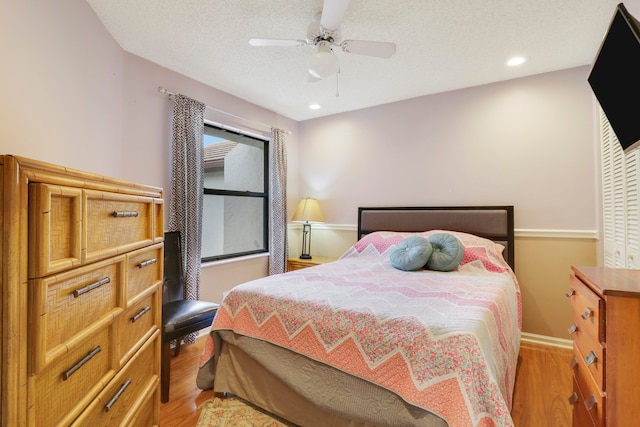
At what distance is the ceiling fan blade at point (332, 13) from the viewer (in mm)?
1588

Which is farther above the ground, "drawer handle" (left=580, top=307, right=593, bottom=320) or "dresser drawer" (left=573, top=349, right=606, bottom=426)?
"drawer handle" (left=580, top=307, right=593, bottom=320)

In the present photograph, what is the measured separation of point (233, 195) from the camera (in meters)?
3.51

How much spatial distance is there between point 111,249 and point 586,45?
11.0 feet

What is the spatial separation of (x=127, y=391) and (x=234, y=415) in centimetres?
83

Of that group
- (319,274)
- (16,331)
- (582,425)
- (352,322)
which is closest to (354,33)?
(319,274)

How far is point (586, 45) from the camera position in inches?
91.4

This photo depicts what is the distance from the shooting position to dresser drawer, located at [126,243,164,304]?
117 cm

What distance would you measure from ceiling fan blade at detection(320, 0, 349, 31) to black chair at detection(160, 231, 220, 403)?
6.73ft

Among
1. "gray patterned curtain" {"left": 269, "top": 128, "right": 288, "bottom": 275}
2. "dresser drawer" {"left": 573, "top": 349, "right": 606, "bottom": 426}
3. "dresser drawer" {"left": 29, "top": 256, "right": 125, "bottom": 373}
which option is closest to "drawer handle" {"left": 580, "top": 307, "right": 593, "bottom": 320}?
"dresser drawer" {"left": 573, "top": 349, "right": 606, "bottom": 426}

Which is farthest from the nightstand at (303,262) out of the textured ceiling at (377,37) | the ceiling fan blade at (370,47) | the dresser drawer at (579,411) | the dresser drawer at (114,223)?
the dresser drawer at (579,411)

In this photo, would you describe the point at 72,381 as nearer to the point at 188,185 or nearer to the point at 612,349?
the point at 612,349

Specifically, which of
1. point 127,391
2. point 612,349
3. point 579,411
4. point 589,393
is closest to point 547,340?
point 579,411

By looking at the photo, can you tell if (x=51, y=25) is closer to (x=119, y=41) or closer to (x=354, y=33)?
(x=119, y=41)

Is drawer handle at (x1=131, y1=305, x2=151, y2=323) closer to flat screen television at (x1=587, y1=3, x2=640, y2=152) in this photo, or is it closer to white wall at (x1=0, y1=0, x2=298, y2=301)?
white wall at (x1=0, y1=0, x2=298, y2=301)
